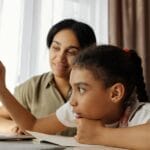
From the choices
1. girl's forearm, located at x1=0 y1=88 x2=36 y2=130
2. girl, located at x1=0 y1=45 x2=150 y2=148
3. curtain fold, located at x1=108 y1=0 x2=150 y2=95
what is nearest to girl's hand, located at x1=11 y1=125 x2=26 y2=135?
girl's forearm, located at x1=0 y1=88 x2=36 y2=130

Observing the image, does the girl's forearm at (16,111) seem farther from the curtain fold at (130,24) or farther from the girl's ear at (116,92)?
the curtain fold at (130,24)

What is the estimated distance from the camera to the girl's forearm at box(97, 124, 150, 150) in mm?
795

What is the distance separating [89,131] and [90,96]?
14 cm

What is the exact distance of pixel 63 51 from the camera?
140 centimetres

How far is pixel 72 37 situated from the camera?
1.43 meters

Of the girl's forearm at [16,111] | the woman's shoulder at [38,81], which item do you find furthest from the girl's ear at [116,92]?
the woman's shoulder at [38,81]

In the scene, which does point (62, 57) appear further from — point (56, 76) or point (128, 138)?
point (128, 138)

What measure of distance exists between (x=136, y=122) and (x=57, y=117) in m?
0.38

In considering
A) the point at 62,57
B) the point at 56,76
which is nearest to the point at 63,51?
the point at 62,57

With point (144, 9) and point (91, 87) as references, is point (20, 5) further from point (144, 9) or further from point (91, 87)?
point (91, 87)

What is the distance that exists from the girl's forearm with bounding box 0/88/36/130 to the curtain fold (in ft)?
3.65

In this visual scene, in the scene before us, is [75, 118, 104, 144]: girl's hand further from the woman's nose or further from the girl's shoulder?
the woman's nose

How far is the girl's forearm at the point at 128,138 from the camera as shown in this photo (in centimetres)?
80

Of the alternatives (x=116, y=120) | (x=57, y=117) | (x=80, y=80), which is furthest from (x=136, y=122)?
(x=57, y=117)
